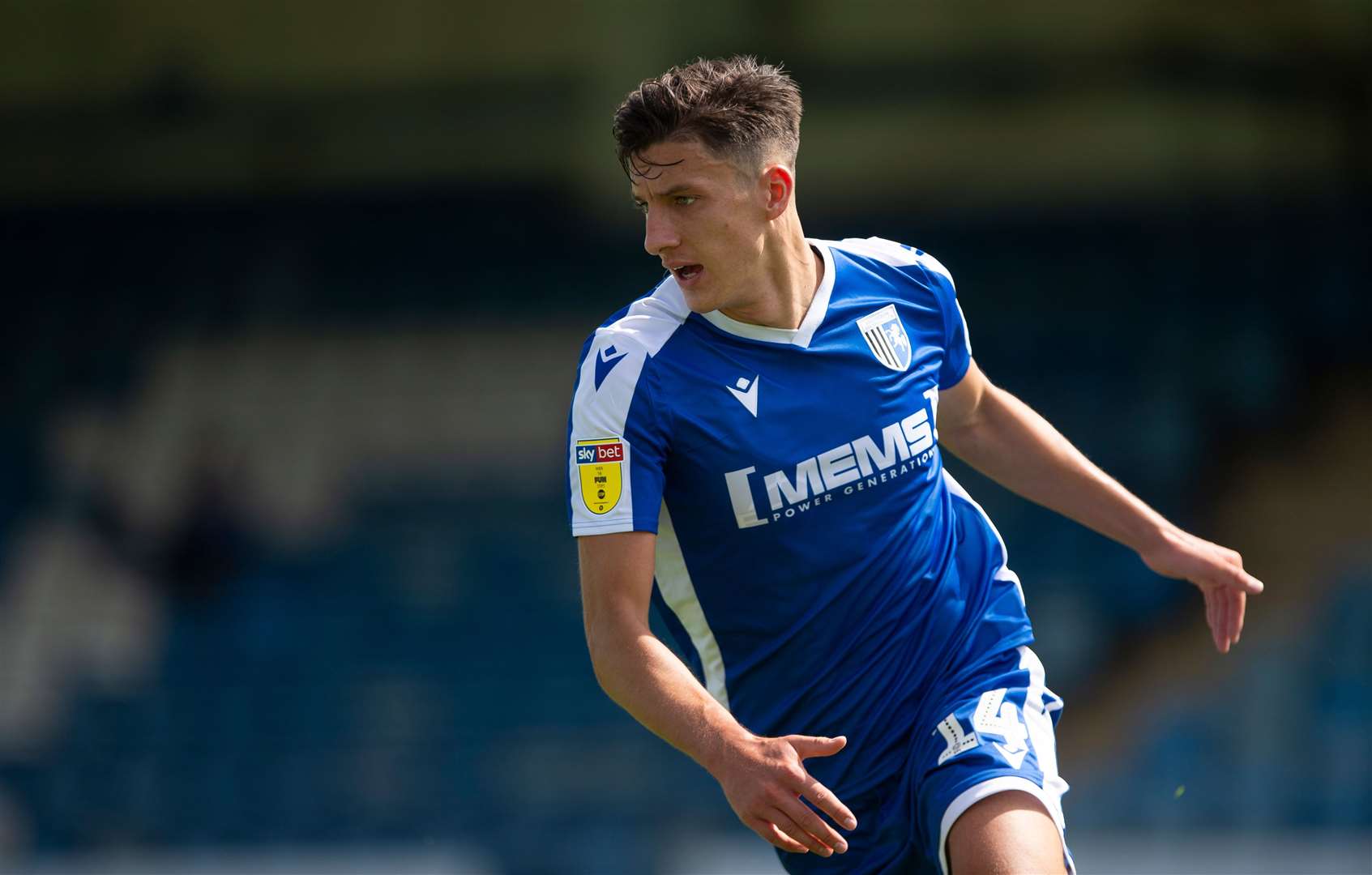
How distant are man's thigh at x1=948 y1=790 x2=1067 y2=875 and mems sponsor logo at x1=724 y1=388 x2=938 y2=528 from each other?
2.37 feet

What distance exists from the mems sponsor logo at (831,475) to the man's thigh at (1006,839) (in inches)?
28.4

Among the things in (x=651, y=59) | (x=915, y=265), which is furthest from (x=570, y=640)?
(x=915, y=265)

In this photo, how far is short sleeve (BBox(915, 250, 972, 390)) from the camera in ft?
12.3

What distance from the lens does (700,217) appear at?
3.27 meters

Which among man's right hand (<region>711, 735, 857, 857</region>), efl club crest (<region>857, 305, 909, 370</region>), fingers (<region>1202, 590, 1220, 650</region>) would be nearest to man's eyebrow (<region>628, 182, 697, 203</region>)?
efl club crest (<region>857, 305, 909, 370</region>)

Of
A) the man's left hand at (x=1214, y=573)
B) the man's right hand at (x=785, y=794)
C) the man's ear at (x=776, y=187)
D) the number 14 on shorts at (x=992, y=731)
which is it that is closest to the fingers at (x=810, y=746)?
the man's right hand at (x=785, y=794)

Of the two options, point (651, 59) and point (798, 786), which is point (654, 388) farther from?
point (651, 59)

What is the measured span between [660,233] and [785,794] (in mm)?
1222

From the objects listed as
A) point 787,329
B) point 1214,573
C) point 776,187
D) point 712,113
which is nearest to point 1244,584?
point 1214,573

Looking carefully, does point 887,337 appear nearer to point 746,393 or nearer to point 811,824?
point 746,393

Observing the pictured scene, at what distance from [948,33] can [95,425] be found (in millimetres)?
7237

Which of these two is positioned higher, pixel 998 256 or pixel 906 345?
pixel 906 345

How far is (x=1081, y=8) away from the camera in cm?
1162

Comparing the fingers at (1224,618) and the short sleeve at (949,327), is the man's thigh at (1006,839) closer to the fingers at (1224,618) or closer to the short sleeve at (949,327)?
the fingers at (1224,618)
